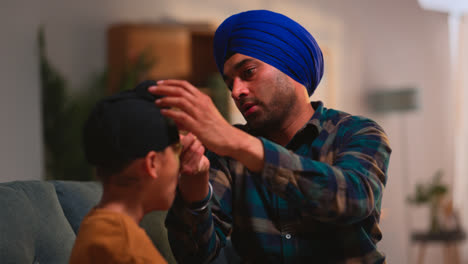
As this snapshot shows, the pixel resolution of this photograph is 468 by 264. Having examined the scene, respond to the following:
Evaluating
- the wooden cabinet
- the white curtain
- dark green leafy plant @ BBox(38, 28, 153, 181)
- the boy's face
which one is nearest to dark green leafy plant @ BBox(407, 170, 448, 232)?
the white curtain

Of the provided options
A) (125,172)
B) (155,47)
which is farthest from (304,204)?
(155,47)

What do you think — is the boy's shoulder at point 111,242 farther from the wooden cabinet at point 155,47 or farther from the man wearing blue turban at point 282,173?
the wooden cabinet at point 155,47

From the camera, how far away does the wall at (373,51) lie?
491 cm

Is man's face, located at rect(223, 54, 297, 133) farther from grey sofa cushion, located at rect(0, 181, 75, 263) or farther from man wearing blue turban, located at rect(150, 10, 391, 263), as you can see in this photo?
grey sofa cushion, located at rect(0, 181, 75, 263)

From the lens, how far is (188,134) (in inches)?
47.6

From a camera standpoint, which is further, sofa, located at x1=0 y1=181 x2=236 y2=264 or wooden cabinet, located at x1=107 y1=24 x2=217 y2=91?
wooden cabinet, located at x1=107 y1=24 x2=217 y2=91

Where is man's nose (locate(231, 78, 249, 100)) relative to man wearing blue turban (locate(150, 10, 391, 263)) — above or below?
above

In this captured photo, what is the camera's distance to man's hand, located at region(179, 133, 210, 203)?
1211 mm

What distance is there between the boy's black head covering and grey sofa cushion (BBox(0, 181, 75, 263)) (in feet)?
1.85

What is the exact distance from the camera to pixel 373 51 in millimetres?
6789

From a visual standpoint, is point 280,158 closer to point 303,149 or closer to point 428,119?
point 303,149

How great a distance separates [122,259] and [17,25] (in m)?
3.37

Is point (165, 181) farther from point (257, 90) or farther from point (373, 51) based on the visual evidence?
point (373, 51)

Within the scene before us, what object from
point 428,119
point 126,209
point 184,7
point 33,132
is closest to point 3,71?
point 33,132
